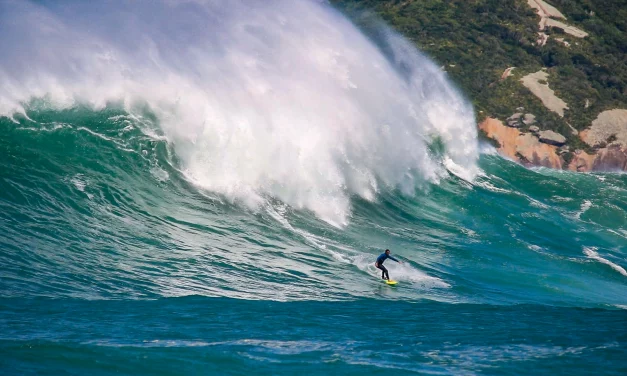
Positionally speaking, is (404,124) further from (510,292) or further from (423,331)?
(423,331)

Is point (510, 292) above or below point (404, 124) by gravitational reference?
below

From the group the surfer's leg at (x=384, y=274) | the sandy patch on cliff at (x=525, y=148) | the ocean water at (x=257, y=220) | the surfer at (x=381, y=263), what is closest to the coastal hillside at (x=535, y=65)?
the sandy patch on cliff at (x=525, y=148)

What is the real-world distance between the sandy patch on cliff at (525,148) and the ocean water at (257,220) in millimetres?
17325

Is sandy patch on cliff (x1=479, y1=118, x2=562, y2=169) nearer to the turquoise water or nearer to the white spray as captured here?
the white spray

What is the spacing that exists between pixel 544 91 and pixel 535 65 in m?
4.81

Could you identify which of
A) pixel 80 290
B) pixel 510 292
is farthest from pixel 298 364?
pixel 510 292

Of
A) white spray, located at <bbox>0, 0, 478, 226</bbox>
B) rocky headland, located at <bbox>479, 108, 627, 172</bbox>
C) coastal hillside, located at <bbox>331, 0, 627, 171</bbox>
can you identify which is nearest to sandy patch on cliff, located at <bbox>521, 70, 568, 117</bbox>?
coastal hillside, located at <bbox>331, 0, 627, 171</bbox>

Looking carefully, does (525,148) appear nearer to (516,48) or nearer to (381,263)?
(516,48)

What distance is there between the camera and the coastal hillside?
2074 inches

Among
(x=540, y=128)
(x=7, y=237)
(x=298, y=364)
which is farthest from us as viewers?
(x=540, y=128)

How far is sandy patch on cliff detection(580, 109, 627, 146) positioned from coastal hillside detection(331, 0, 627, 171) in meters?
0.07

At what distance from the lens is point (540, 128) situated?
53344 millimetres

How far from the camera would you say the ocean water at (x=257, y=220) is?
36.6 feet

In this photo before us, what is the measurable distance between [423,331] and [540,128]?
4323 centimetres
